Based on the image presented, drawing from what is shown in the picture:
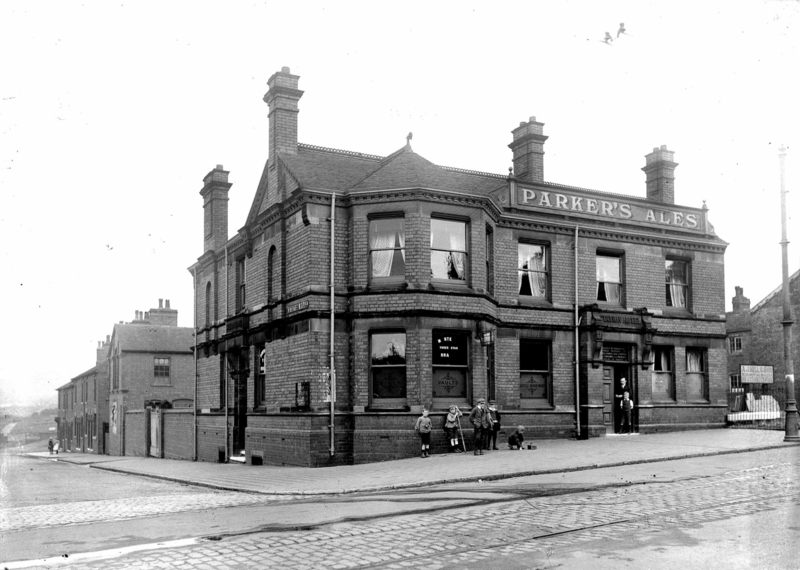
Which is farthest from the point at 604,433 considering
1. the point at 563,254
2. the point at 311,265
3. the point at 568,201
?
the point at 311,265

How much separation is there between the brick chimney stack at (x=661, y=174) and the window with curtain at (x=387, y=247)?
1185cm

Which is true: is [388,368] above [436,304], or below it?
below

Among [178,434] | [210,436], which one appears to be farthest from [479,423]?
[178,434]

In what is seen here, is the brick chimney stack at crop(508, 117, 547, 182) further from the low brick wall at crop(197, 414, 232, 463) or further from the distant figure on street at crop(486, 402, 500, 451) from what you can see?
the low brick wall at crop(197, 414, 232, 463)

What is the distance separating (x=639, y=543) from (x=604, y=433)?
16.6m

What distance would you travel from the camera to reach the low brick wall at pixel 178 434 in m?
31.5

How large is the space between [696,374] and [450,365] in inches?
418

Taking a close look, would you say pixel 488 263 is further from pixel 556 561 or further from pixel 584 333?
pixel 556 561

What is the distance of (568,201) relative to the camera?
2539 cm

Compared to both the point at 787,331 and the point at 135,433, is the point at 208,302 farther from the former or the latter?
the point at 787,331

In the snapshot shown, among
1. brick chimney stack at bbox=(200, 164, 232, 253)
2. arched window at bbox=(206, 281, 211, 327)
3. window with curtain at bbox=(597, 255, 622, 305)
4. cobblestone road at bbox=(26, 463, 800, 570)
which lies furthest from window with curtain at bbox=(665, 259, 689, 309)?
arched window at bbox=(206, 281, 211, 327)

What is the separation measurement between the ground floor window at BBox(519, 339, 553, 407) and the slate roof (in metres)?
5.16

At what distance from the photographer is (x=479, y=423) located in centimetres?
2019

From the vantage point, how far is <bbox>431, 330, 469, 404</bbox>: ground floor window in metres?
21.2
